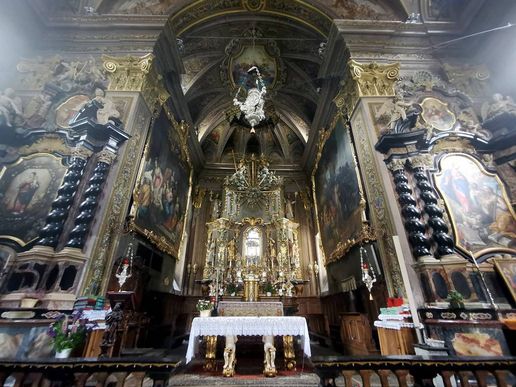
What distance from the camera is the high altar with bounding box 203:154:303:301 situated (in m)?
11.2

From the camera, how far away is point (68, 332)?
4.24m

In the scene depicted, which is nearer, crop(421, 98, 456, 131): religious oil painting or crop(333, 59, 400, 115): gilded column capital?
crop(421, 98, 456, 131): religious oil painting

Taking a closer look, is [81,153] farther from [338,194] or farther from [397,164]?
[338,194]

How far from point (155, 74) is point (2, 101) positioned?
4.07m

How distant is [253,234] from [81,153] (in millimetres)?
8653

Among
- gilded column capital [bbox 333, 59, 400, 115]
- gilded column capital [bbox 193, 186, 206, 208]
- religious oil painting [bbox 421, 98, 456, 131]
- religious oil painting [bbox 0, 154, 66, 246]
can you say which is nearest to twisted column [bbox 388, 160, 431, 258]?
religious oil painting [bbox 421, 98, 456, 131]

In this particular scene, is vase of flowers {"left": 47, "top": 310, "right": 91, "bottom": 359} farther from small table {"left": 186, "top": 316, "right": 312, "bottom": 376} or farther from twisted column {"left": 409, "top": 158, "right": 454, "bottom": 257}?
twisted column {"left": 409, "top": 158, "right": 454, "bottom": 257}

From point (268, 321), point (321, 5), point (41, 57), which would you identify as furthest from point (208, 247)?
point (321, 5)

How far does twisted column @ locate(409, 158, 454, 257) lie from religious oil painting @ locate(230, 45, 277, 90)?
9.30 m

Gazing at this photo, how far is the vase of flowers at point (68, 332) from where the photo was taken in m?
3.87

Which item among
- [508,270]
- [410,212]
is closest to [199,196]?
[410,212]

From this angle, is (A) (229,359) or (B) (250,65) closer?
(A) (229,359)

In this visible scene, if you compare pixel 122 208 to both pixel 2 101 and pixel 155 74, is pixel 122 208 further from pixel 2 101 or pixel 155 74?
pixel 155 74

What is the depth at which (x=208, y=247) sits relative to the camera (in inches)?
480
